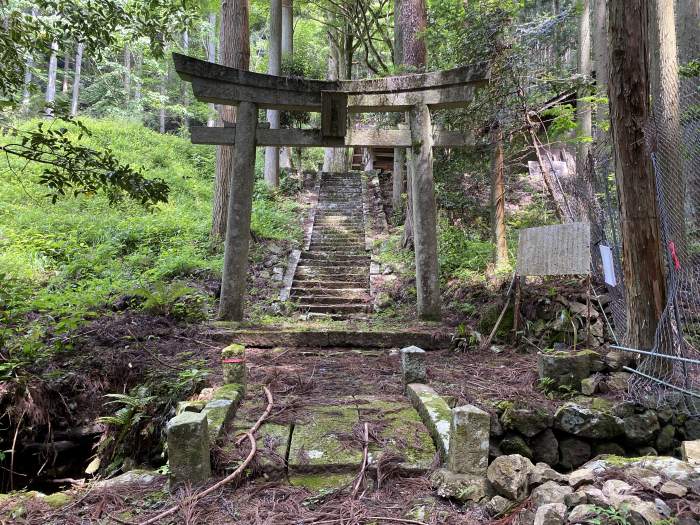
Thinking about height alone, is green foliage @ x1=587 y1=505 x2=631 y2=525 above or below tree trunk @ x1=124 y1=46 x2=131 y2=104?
below

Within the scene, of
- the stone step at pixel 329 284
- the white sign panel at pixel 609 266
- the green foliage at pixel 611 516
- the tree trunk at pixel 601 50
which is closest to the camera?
the green foliage at pixel 611 516

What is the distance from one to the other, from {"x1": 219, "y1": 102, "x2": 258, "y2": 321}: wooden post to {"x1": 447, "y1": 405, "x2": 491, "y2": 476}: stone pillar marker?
495 cm

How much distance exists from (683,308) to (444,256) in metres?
5.01

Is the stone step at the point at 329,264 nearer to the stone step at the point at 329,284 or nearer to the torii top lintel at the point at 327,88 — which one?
the stone step at the point at 329,284

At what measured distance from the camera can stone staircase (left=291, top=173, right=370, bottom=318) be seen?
29.5 feet

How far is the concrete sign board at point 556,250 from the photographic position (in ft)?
17.2

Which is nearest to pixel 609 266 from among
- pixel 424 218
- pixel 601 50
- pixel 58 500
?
pixel 424 218

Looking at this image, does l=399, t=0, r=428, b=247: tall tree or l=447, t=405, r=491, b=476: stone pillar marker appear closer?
l=447, t=405, r=491, b=476: stone pillar marker

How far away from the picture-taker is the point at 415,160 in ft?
25.2

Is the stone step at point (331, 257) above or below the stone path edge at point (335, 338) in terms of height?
above

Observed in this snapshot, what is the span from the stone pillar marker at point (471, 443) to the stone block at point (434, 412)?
17cm

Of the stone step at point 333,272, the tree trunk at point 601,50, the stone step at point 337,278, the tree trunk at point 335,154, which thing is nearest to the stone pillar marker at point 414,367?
the stone step at point 337,278

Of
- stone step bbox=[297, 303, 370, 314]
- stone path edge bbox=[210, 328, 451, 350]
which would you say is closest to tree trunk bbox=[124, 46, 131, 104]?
stone step bbox=[297, 303, 370, 314]

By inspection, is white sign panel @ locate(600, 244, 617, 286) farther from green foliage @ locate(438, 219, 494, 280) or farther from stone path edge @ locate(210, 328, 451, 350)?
green foliage @ locate(438, 219, 494, 280)
